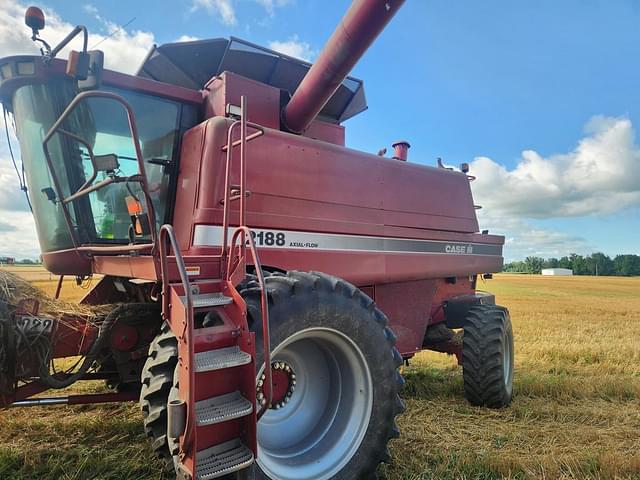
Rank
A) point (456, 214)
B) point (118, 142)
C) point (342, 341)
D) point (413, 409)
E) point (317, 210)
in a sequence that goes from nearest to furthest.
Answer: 1. point (342, 341)
2. point (118, 142)
3. point (317, 210)
4. point (413, 409)
5. point (456, 214)

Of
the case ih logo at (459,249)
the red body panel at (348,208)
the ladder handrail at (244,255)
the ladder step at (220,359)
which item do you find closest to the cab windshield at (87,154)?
the red body panel at (348,208)

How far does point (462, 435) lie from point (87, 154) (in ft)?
12.4

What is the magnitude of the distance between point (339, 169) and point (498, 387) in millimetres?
2807

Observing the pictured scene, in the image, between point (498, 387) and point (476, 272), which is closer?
point (498, 387)

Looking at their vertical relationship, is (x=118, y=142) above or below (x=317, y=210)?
above

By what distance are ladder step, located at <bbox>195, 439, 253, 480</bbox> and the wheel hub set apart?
61 centimetres

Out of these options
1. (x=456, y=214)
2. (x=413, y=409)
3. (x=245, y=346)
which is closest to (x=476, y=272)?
(x=456, y=214)

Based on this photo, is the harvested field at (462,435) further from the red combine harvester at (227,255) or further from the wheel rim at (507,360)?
the red combine harvester at (227,255)

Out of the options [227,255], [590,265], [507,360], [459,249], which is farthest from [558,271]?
[227,255]

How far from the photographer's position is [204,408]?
2.21 meters

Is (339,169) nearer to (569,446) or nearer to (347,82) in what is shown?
(347,82)

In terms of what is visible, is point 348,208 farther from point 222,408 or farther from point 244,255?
point 222,408

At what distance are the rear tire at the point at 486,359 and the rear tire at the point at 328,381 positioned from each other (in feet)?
7.20

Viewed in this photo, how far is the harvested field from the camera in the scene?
10.3 ft
